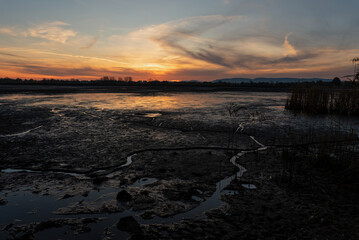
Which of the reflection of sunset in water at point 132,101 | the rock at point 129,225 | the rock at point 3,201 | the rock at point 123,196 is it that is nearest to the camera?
the rock at point 129,225

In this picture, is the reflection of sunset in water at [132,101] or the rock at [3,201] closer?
the rock at [3,201]

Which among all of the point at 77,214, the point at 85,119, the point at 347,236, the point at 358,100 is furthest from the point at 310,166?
the point at 85,119

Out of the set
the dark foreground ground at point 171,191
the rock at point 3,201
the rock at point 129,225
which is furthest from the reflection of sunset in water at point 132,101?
the rock at point 129,225

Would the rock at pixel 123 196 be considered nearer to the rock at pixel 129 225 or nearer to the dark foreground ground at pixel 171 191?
the dark foreground ground at pixel 171 191

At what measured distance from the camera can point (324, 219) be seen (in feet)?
8.66

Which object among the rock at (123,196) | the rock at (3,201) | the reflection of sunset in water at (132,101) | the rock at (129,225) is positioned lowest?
the rock at (129,225)

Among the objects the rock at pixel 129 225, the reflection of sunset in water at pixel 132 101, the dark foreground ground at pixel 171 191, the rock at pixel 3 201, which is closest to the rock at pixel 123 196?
the dark foreground ground at pixel 171 191

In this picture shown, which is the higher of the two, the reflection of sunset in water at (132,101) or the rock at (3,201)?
the reflection of sunset in water at (132,101)

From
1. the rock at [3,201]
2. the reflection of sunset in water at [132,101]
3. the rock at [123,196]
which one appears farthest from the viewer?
the reflection of sunset in water at [132,101]

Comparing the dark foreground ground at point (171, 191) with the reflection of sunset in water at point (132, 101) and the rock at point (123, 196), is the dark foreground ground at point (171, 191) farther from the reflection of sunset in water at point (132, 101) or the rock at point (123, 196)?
the reflection of sunset in water at point (132, 101)

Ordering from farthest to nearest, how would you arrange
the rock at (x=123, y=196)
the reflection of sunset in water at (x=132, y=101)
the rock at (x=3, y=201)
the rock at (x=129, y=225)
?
the reflection of sunset in water at (x=132, y=101), the rock at (x=123, y=196), the rock at (x=3, y=201), the rock at (x=129, y=225)

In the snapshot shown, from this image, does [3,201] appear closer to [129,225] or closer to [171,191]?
[129,225]

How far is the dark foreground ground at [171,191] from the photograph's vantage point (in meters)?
2.49

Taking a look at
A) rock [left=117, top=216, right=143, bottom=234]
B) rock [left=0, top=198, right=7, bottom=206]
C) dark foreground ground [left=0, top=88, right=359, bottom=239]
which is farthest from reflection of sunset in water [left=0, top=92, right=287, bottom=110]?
rock [left=117, top=216, right=143, bottom=234]
